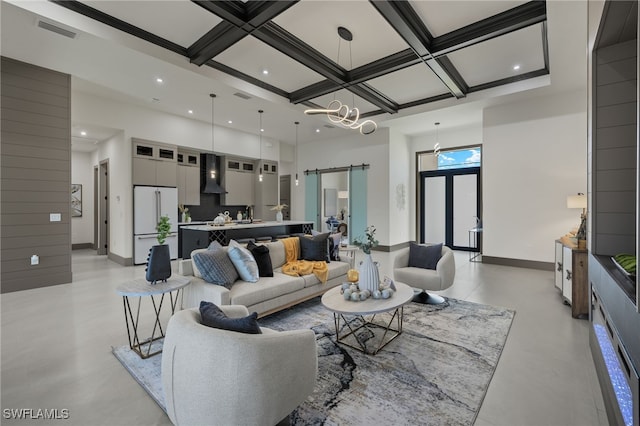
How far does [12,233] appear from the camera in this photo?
4.50 metres

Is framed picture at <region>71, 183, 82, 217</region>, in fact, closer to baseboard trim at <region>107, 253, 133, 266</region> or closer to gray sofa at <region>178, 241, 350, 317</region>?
baseboard trim at <region>107, 253, 133, 266</region>

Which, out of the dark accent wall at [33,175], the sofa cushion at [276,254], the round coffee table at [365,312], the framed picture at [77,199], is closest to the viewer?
the round coffee table at [365,312]

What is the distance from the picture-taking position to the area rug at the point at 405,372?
6.08 feet

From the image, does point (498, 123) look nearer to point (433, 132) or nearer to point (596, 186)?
point (433, 132)

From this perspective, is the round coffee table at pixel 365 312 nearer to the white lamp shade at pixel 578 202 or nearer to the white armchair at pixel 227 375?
the white armchair at pixel 227 375

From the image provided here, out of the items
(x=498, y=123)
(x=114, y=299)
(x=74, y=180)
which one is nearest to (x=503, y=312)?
(x=498, y=123)

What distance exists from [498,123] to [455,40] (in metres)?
2.98

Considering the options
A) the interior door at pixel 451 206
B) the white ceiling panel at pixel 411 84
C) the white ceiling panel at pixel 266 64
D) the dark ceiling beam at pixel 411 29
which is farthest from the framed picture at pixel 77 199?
the interior door at pixel 451 206

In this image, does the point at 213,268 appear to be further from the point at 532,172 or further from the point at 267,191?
the point at 267,191

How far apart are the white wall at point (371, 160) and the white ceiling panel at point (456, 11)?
4.26 meters

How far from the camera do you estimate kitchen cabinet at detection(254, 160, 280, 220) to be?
→ 9406 millimetres

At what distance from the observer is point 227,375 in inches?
56.2

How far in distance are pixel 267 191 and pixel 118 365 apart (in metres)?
7.41

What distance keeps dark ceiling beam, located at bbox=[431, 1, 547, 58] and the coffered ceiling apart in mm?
12
